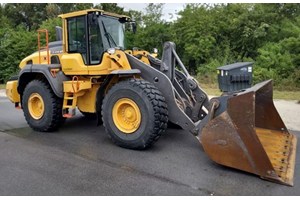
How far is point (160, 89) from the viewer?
5.07 meters

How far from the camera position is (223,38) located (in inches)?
713

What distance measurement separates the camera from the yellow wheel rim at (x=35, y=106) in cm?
629

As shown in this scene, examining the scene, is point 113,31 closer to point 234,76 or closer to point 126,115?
point 126,115

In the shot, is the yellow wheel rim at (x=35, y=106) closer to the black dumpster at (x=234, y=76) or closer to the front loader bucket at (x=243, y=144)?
the front loader bucket at (x=243, y=144)

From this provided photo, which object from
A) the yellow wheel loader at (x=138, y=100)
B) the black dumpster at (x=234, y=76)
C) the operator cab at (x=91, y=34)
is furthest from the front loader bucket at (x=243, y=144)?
the black dumpster at (x=234, y=76)

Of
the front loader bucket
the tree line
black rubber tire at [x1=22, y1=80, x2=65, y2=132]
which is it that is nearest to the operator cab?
black rubber tire at [x1=22, y1=80, x2=65, y2=132]

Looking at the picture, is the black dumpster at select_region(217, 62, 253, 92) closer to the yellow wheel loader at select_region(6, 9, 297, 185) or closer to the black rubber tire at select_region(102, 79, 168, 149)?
the yellow wheel loader at select_region(6, 9, 297, 185)

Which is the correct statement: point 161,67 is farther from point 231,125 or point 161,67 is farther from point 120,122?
point 231,125

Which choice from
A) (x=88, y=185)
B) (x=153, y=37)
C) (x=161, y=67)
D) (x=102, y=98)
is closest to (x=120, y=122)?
(x=102, y=98)

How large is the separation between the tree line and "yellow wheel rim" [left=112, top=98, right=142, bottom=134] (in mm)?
8986

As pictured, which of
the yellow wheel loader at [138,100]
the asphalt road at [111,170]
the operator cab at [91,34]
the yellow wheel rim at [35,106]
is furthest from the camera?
the yellow wheel rim at [35,106]

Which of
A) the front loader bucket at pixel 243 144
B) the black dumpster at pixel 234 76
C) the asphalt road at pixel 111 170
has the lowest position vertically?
the asphalt road at pixel 111 170

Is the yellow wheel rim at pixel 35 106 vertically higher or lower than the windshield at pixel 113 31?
lower

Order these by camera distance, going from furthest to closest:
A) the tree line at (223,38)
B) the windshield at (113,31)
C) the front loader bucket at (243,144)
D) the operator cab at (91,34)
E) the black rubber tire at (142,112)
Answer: the tree line at (223,38)
the windshield at (113,31)
the operator cab at (91,34)
the black rubber tire at (142,112)
the front loader bucket at (243,144)
